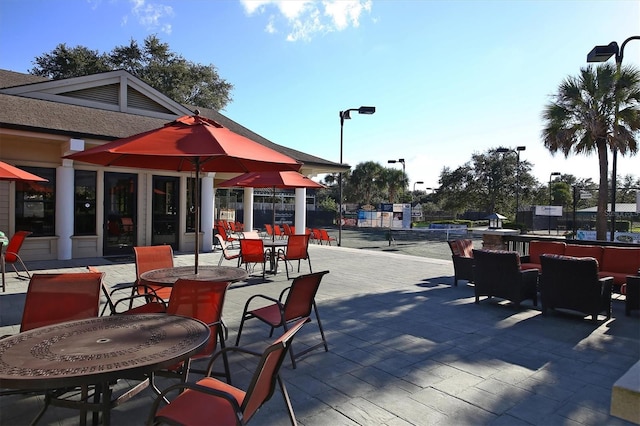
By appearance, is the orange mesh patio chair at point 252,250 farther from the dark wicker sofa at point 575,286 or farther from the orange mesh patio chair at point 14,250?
the dark wicker sofa at point 575,286

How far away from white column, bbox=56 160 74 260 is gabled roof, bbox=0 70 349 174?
1.17m

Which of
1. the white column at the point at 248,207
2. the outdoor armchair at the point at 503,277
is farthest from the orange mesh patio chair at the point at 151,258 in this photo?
the white column at the point at 248,207

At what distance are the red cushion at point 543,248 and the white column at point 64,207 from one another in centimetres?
1158

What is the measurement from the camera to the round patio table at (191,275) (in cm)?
463

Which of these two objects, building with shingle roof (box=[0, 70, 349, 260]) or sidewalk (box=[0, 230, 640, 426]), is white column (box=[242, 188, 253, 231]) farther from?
sidewalk (box=[0, 230, 640, 426])

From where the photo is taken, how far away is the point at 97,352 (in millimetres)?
2320

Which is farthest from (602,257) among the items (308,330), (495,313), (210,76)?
(210,76)

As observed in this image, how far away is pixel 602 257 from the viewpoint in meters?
7.56

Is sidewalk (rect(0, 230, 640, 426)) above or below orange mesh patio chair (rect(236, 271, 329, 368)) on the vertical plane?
below

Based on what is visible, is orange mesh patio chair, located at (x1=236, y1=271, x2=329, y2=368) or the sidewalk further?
orange mesh patio chair, located at (x1=236, y1=271, x2=329, y2=368)

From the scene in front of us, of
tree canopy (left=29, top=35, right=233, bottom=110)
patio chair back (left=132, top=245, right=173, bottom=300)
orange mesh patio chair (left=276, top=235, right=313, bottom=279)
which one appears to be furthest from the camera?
tree canopy (left=29, top=35, right=233, bottom=110)

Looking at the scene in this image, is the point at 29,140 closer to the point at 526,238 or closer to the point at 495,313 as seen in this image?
the point at 495,313

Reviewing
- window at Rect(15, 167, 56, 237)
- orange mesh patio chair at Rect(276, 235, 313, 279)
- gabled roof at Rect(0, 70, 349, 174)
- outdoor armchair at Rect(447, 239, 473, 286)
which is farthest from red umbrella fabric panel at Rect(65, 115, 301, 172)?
window at Rect(15, 167, 56, 237)

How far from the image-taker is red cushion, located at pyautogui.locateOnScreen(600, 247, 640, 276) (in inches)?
282
